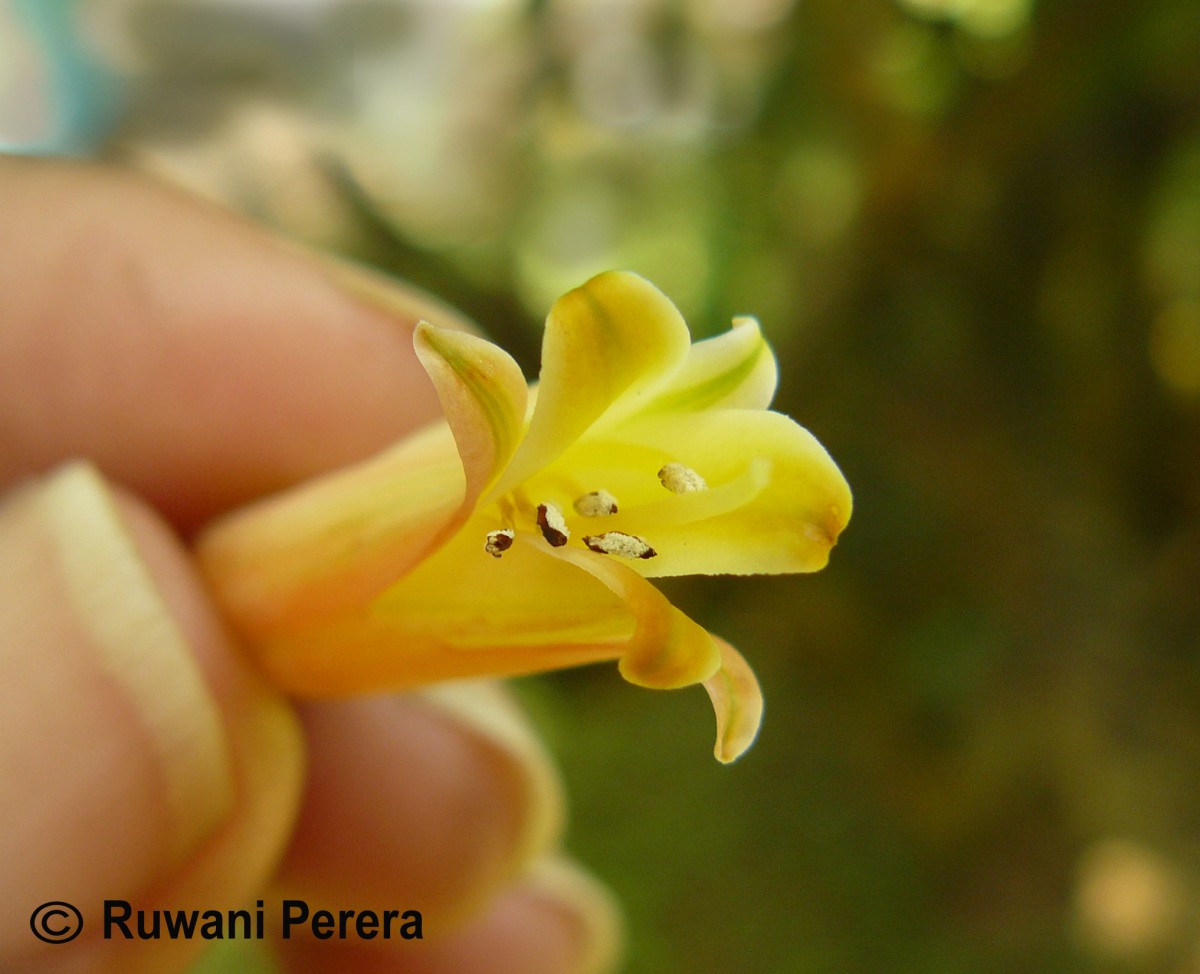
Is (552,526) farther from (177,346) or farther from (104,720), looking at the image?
(177,346)

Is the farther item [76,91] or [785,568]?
[76,91]

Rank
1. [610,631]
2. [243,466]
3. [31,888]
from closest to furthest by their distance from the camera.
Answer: [610,631] → [31,888] → [243,466]

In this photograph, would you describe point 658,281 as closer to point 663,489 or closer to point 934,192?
point 934,192

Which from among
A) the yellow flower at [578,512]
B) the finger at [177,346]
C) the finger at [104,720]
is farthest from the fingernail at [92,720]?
the finger at [177,346]

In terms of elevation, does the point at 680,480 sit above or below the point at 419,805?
above

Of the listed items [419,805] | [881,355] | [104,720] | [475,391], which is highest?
[475,391]

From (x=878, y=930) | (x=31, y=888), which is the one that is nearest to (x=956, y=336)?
(x=878, y=930)

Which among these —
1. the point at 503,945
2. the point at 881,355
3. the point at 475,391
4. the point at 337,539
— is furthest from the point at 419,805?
the point at 881,355
